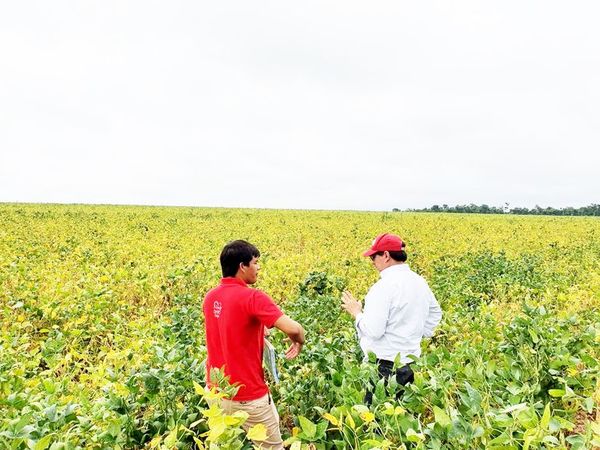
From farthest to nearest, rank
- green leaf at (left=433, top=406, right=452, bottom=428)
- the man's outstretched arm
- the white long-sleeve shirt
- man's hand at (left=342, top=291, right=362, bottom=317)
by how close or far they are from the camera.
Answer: man's hand at (left=342, top=291, right=362, bottom=317) → the white long-sleeve shirt → the man's outstretched arm → green leaf at (left=433, top=406, right=452, bottom=428)

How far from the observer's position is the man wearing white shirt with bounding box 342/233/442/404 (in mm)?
3096

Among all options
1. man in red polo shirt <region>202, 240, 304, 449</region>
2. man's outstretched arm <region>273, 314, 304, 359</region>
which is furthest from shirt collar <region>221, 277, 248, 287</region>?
man's outstretched arm <region>273, 314, 304, 359</region>

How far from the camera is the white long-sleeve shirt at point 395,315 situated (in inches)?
122

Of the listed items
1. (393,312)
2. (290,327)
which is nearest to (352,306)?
(393,312)

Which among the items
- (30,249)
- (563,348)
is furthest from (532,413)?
(30,249)

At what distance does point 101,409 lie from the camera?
235 cm

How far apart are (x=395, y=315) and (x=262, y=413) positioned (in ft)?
3.71

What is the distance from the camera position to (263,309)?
8.12ft

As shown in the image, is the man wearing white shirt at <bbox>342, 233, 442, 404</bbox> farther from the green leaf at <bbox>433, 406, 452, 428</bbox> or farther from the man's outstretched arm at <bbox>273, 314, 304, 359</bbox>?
the green leaf at <bbox>433, 406, 452, 428</bbox>

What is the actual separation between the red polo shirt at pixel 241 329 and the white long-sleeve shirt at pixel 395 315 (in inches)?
34.2

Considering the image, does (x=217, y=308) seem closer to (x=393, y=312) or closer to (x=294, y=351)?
(x=294, y=351)

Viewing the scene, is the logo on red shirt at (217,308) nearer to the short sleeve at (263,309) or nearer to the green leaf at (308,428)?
the short sleeve at (263,309)

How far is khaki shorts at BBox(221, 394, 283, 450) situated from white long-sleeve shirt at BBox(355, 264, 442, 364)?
0.82 m

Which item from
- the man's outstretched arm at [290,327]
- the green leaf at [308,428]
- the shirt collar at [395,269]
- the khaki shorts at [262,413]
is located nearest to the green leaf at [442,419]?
the green leaf at [308,428]
